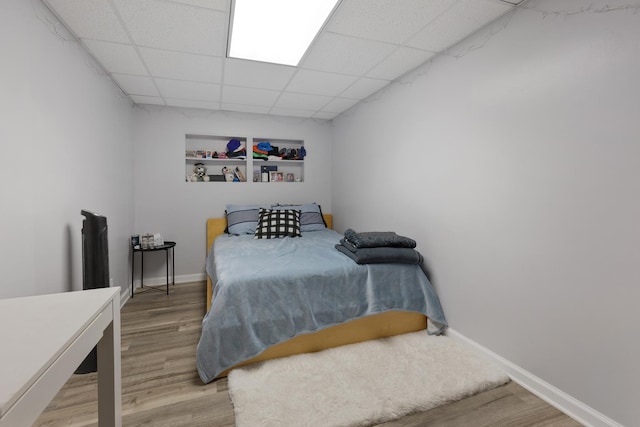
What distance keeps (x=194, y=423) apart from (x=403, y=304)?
151 centimetres

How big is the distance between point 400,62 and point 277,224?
2.05m

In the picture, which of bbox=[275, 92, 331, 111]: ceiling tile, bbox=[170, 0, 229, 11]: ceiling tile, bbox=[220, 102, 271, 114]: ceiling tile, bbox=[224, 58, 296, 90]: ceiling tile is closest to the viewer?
bbox=[170, 0, 229, 11]: ceiling tile

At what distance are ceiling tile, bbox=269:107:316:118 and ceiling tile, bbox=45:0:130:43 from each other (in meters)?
1.85

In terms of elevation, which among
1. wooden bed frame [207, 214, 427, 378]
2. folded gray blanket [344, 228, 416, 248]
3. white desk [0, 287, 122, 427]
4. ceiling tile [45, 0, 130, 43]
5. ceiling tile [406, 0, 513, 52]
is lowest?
wooden bed frame [207, 214, 427, 378]

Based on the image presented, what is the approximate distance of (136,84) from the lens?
2.84m

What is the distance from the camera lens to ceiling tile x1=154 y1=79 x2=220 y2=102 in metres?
2.81

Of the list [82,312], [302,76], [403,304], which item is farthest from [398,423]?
[302,76]

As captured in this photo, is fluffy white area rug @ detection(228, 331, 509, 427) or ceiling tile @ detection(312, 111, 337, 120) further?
ceiling tile @ detection(312, 111, 337, 120)

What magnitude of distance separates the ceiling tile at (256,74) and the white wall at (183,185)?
3.48 feet

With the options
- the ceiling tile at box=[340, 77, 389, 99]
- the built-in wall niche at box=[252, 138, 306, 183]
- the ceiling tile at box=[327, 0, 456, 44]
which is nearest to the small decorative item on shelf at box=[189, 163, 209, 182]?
the built-in wall niche at box=[252, 138, 306, 183]

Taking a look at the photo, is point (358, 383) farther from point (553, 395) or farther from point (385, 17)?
point (385, 17)

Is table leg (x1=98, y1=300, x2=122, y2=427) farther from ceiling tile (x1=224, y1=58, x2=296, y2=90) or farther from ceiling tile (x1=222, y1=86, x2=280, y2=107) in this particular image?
ceiling tile (x1=222, y1=86, x2=280, y2=107)

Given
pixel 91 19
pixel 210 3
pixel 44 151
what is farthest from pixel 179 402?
pixel 91 19

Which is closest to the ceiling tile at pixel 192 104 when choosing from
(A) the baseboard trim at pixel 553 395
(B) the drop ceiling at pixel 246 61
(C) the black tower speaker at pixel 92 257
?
(B) the drop ceiling at pixel 246 61
